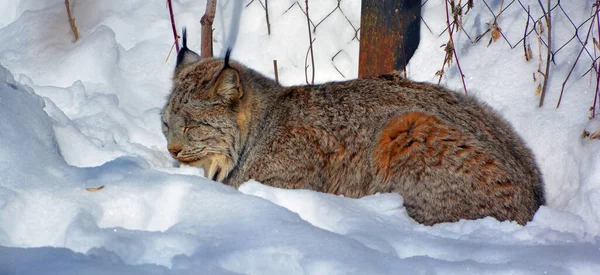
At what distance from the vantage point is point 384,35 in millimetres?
4977

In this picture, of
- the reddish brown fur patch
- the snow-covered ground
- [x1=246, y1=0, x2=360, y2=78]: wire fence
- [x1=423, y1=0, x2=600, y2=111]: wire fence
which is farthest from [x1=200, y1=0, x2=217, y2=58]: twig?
the reddish brown fur patch

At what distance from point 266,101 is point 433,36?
1652 mm

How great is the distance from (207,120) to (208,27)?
4.08 ft

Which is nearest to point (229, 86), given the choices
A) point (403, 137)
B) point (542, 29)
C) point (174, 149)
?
point (174, 149)

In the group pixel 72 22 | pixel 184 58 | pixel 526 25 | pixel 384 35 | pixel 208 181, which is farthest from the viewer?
pixel 72 22

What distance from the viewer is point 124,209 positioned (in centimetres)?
311

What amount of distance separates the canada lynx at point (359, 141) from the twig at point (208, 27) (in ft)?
2.74

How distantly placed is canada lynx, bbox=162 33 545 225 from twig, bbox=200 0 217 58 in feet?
2.74

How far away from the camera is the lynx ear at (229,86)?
3770mm

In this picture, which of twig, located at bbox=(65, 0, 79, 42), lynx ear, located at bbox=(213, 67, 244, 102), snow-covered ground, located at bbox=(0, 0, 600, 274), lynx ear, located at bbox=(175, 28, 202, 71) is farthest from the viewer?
twig, located at bbox=(65, 0, 79, 42)

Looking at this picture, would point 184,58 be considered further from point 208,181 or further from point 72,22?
point 72,22

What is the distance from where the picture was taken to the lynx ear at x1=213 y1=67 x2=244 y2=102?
3.77m

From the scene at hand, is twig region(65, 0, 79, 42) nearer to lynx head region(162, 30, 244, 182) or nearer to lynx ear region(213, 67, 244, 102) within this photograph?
lynx head region(162, 30, 244, 182)

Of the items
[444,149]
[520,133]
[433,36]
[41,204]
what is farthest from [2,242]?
[433,36]
